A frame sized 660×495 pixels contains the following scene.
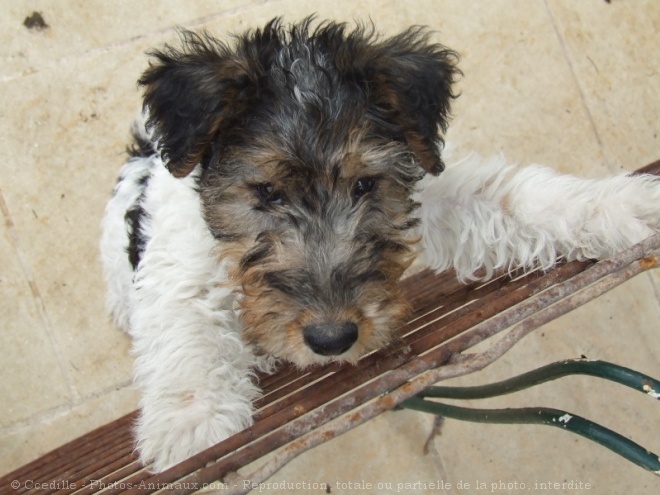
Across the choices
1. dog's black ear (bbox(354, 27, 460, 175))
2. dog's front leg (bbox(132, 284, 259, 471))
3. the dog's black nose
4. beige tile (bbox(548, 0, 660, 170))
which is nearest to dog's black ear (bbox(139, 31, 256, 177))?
dog's black ear (bbox(354, 27, 460, 175))

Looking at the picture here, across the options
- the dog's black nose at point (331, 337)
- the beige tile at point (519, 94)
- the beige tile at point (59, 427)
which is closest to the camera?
the dog's black nose at point (331, 337)

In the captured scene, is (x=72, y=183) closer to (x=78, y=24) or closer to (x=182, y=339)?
(x=78, y=24)

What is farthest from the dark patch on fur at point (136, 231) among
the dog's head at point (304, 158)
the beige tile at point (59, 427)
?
the beige tile at point (59, 427)

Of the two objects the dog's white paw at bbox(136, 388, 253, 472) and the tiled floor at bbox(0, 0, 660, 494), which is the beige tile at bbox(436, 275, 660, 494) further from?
the dog's white paw at bbox(136, 388, 253, 472)

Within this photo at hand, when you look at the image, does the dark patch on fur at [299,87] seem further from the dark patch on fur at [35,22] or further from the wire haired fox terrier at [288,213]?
the dark patch on fur at [35,22]

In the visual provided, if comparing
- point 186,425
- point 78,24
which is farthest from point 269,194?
point 78,24

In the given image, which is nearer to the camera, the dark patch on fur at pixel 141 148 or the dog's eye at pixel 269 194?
the dog's eye at pixel 269 194

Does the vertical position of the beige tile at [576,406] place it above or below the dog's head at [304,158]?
below
